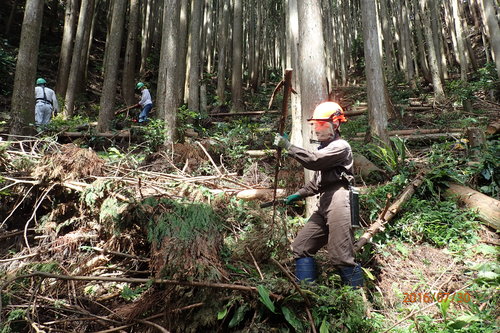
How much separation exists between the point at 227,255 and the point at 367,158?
4136 millimetres

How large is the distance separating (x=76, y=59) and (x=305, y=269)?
12351mm

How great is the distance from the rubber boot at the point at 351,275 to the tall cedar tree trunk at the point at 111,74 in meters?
7.66

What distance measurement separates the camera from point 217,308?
2660mm

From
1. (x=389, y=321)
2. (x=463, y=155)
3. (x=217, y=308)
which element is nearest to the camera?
(x=217, y=308)

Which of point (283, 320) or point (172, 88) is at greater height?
point (172, 88)

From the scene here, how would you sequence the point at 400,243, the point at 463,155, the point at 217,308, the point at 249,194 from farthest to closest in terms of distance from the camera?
the point at 463,155 < the point at 249,194 < the point at 400,243 < the point at 217,308

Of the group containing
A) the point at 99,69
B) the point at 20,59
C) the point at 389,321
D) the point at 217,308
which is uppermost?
the point at 99,69

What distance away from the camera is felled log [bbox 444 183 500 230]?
4.00 meters

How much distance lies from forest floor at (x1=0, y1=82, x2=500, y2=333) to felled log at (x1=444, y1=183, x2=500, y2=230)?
0.13m

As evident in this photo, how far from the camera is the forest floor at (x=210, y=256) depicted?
2715 mm

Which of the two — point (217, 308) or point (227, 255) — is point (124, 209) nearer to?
point (227, 255)

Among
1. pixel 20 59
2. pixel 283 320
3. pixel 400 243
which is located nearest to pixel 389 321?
pixel 283 320
